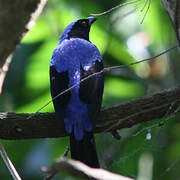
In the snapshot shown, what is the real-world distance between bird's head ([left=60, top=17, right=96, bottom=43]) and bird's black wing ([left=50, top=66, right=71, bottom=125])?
114 cm

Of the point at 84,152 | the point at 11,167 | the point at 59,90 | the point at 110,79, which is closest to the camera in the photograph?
the point at 11,167

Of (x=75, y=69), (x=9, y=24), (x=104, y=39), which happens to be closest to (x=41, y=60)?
(x=104, y=39)

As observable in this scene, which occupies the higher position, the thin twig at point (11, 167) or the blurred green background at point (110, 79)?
the thin twig at point (11, 167)

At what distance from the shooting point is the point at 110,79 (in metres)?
6.35

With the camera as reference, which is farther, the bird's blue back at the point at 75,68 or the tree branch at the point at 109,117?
the tree branch at the point at 109,117

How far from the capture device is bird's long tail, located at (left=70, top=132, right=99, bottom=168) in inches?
126

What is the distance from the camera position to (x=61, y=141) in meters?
5.54

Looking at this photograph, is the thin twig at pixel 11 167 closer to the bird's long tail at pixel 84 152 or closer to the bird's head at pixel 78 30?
the bird's long tail at pixel 84 152

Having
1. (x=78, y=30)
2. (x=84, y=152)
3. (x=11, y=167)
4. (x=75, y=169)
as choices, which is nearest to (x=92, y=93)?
(x=84, y=152)

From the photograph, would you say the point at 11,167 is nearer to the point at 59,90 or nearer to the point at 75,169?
the point at 75,169

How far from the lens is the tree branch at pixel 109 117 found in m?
3.44

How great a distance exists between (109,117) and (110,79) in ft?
9.39

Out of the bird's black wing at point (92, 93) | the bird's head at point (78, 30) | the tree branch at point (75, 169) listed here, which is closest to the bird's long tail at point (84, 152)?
the bird's black wing at point (92, 93)

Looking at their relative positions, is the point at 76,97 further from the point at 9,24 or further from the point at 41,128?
the point at 9,24
